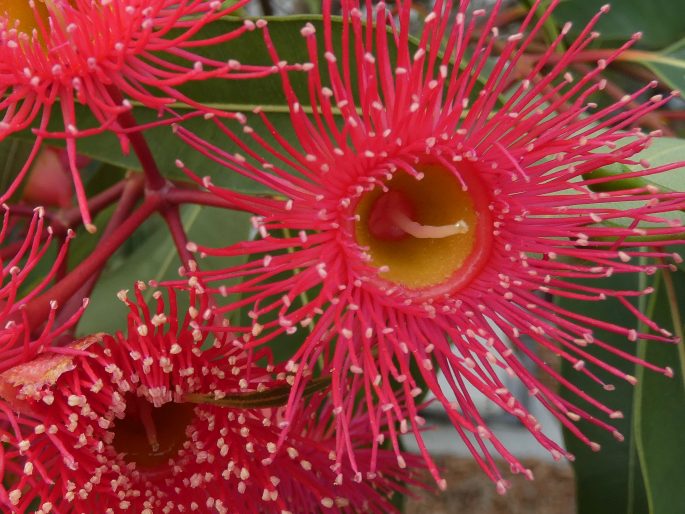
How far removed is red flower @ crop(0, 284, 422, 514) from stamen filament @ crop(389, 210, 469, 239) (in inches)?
7.0

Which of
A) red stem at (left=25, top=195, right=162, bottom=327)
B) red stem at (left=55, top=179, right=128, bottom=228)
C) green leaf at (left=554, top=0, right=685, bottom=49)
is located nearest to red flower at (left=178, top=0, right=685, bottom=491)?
red stem at (left=25, top=195, right=162, bottom=327)

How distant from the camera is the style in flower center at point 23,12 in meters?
0.64

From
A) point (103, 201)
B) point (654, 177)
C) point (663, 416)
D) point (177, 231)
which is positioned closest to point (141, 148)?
point (177, 231)

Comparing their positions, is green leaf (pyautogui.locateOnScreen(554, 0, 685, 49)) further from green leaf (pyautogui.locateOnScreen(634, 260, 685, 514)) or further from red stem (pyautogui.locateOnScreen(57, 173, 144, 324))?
red stem (pyautogui.locateOnScreen(57, 173, 144, 324))

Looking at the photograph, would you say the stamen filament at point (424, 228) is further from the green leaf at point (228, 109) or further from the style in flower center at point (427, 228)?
the green leaf at point (228, 109)

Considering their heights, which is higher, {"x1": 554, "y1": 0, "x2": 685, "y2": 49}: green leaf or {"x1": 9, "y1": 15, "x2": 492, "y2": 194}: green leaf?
{"x1": 554, "y1": 0, "x2": 685, "y2": 49}: green leaf

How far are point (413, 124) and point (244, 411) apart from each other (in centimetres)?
28

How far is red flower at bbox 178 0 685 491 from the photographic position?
0.57m

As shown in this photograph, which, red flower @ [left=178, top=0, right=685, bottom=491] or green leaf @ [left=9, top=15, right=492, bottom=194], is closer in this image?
red flower @ [left=178, top=0, right=685, bottom=491]

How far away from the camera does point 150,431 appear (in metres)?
0.68

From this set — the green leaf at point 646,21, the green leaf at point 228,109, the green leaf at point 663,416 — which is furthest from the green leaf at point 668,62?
the green leaf at point 228,109

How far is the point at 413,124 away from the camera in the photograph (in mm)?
603

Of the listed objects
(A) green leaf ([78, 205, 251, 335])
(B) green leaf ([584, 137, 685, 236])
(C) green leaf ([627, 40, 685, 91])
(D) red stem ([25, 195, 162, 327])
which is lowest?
(A) green leaf ([78, 205, 251, 335])

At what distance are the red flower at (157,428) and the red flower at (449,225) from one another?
6 cm
